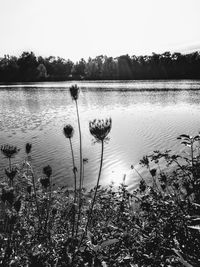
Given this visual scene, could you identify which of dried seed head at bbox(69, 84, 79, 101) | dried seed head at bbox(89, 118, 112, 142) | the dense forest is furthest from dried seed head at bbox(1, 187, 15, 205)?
the dense forest

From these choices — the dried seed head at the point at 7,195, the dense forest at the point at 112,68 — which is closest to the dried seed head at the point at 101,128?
the dried seed head at the point at 7,195

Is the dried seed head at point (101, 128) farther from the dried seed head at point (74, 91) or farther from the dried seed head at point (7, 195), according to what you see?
the dried seed head at point (74, 91)

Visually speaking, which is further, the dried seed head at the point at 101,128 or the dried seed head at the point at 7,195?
the dried seed head at the point at 7,195

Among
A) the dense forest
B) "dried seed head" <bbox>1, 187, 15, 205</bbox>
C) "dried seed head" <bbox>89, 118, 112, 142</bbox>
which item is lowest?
"dried seed head" <bbox>1, 187, 15, 205</bbox>

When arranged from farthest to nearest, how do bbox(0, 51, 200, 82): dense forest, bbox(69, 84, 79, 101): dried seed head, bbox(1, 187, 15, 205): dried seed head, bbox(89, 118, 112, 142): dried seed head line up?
bbox(0, 51, 200, 82): dense forest < bbox(69, 84, 79, 101): dried seed head < bbox(1, 187, 15, 205): dried seed head < bbox(89, 118, 112, 142): dried seed head

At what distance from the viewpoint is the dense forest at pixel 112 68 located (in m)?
122

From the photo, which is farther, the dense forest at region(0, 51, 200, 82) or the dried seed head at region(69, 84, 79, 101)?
the dense forest at region(0, 51, 200, 82)

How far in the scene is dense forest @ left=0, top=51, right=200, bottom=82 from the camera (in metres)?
122

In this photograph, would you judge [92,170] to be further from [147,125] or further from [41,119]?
[41,119]

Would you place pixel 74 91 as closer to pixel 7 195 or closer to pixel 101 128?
pixel 101 128

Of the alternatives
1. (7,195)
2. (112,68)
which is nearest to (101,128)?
(7,195)

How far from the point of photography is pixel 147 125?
Result: 71.5 ft

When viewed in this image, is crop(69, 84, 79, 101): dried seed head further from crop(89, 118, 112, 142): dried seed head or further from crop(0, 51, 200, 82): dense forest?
crop(0, 51, 200, 82): dense forest

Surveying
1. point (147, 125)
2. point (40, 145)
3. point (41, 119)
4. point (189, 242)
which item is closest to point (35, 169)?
point (40, 145)
